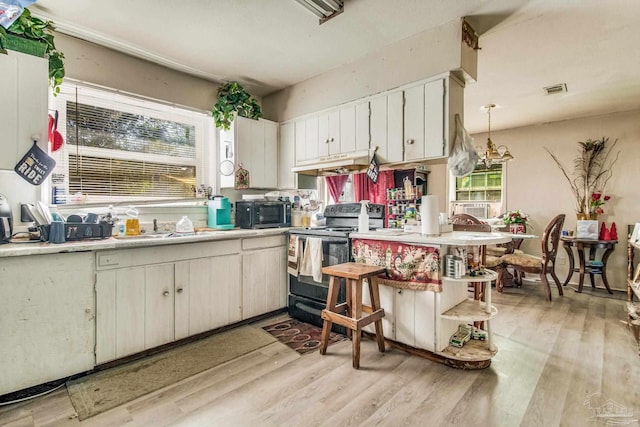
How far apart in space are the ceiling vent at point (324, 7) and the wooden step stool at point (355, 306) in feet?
6.24

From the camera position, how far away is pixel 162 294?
2398mm

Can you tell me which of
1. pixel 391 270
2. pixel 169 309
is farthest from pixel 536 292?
pixel 169 309

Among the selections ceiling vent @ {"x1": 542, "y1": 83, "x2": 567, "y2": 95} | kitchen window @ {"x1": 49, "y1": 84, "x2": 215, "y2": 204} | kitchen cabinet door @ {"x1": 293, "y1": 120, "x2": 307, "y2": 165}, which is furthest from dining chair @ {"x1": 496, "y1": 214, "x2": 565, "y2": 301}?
kitchen window @ {"x1": 49, "y1": 84, "x2": 215, "y2": 204}

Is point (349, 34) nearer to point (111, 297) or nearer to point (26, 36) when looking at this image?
point (26, 36)

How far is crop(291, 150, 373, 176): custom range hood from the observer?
297 cm

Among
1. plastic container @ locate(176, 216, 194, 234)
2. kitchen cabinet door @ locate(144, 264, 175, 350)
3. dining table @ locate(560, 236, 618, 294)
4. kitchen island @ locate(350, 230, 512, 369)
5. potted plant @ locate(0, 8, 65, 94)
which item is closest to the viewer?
potted plant @ locate(0, 8, 65, 94)

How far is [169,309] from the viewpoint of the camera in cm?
244

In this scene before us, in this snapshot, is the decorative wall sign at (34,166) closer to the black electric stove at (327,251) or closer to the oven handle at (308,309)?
the black electric stove at (327,251)

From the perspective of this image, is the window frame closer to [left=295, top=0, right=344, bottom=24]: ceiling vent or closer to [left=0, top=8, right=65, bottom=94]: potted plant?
[left=0, top=8, right=65, bottom=94]: potted plant

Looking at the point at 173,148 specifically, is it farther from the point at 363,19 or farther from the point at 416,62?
the point at 416,62

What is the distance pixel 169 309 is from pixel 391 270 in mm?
1807

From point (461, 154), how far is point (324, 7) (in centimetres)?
152

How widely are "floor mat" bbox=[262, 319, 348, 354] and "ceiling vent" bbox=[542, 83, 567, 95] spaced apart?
Result: 3720 mm

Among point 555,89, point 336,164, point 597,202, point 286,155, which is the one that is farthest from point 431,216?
point 597,202
